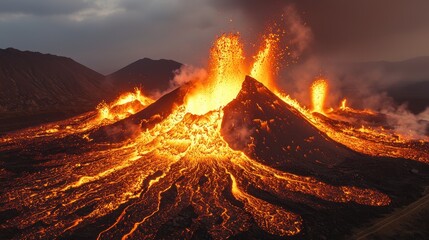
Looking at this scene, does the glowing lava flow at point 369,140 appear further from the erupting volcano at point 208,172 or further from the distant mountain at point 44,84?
the distant mountain at point 44,84

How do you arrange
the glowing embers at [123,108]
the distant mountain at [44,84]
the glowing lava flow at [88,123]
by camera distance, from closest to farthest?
1. the glowing lava flow at [88,123]
2. the glowing embers at [123,108]
3. the distant mountain at [44,84]

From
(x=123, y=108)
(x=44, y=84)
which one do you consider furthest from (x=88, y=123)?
(x=44, y=84)

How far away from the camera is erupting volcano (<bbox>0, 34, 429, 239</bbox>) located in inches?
985

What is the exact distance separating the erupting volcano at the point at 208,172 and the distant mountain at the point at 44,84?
2675 inches

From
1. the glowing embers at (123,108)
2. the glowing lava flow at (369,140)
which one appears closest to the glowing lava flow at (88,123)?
the glowing embers at (123,108)

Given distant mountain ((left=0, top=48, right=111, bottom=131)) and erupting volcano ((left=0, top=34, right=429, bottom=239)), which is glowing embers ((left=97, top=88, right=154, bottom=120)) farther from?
distant mountain ((left=0, top=48, right=111, bottom=131))

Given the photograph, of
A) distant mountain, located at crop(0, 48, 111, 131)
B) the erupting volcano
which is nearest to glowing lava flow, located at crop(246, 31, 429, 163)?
the erupting volcano

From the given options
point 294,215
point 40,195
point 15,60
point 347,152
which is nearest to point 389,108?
point 347,152

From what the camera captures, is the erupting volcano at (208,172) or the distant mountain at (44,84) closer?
the erupting volcano at (208,172)

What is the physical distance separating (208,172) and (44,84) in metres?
132

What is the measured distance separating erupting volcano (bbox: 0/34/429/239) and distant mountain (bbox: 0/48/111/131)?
67.9 m

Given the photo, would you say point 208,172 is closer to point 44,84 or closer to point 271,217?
point 271,217

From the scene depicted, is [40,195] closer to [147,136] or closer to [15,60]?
[147,136]

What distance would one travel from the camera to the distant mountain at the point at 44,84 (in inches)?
4700
